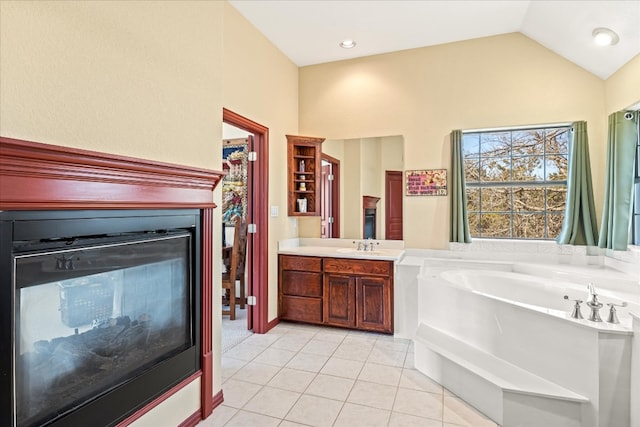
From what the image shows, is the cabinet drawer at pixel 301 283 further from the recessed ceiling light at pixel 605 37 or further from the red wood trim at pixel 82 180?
the recessed ceiling light at pixel 605 37

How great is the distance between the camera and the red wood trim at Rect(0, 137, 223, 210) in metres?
1.13

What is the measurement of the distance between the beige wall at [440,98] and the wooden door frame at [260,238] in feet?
3.11

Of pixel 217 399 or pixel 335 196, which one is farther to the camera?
pixel 335 196

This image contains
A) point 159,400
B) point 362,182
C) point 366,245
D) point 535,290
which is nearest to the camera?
point 159,400

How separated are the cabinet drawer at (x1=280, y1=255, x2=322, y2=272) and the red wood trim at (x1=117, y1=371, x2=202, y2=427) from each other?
1815 mm

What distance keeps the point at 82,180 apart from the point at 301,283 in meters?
2.68

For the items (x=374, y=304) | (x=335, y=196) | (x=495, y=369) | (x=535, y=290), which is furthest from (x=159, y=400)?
(x=335, y=196)

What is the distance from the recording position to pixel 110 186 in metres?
1.46

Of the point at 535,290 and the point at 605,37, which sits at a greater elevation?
the point at 605,37

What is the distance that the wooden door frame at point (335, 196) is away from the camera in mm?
4219

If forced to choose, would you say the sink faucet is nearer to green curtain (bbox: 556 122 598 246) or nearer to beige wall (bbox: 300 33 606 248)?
beige wall (bbox: 300 33 606 248)

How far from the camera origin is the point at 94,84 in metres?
1.43

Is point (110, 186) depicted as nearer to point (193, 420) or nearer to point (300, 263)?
point (193, 420)

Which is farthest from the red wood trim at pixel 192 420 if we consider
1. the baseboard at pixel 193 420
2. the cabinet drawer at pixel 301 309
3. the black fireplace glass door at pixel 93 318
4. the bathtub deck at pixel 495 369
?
the cabinet drawer at pixel 301 309
